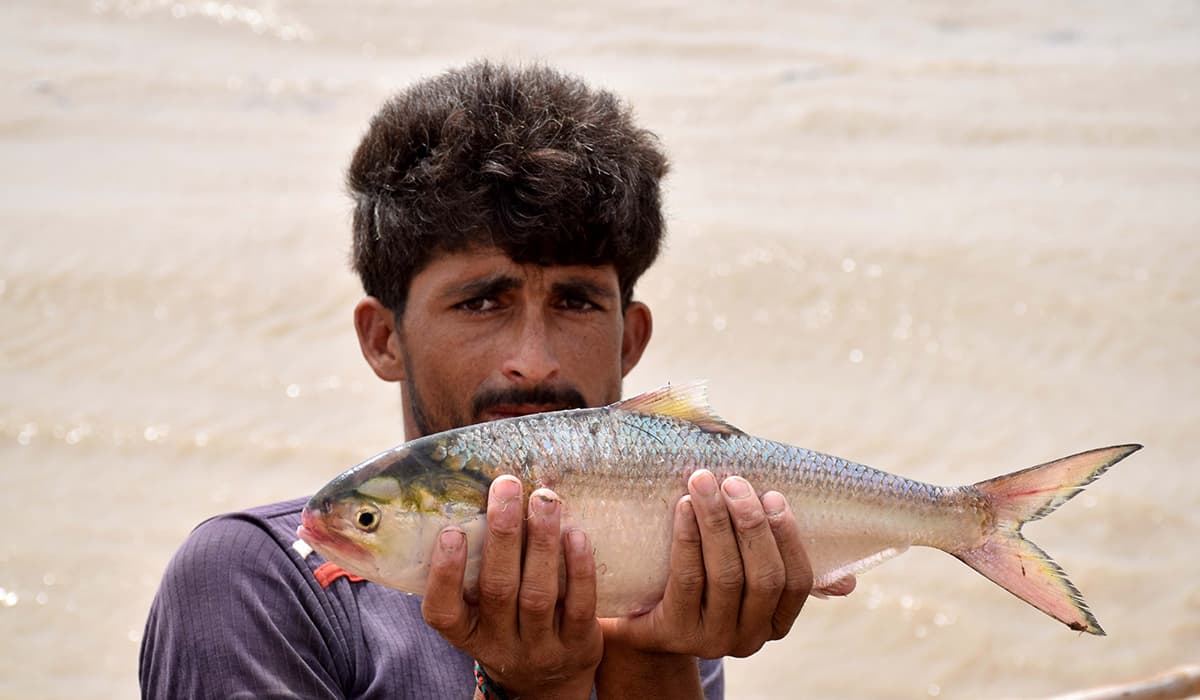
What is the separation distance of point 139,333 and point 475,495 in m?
6.92

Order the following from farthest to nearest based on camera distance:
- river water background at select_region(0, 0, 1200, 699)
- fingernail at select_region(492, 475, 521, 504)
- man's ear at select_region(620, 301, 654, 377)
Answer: river water background at select_region(0, 0, 1200, 699)
man's ear at select_region(620, 301, 654, 377)
fingernail at select_region(492, 475, 521, 504)

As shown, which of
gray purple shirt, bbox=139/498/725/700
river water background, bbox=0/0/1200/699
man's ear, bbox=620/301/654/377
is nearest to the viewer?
gray purple shirt, bbox=139/498/725/700

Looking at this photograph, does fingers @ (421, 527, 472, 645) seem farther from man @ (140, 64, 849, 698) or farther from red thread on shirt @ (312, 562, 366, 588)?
red thread on shirt @ (312, 562, 366, 588)

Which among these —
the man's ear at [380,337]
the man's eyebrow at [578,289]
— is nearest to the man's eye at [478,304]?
the man's eyebrow at [578,289]

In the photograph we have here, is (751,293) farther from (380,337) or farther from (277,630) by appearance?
(277,630)

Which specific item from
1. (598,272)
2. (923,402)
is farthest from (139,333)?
(598,272)

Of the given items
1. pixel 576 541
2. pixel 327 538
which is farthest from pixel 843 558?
pixel 327 538

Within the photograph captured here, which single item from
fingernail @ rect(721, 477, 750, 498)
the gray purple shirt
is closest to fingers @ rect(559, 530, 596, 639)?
fingernail @ rect(721, 477, 750, 498)

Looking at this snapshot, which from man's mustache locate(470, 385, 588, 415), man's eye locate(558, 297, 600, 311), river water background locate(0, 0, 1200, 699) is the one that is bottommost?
river water background locate(0, 0, 1200, 699)

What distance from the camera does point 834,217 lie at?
9398 mm

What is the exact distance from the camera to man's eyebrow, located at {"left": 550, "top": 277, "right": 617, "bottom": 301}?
269 centimetres

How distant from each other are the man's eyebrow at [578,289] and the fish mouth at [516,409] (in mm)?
251

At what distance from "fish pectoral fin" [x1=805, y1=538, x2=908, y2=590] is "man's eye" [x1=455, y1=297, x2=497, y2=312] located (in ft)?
2.60

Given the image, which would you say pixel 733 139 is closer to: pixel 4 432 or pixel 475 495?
pixel 4 432
